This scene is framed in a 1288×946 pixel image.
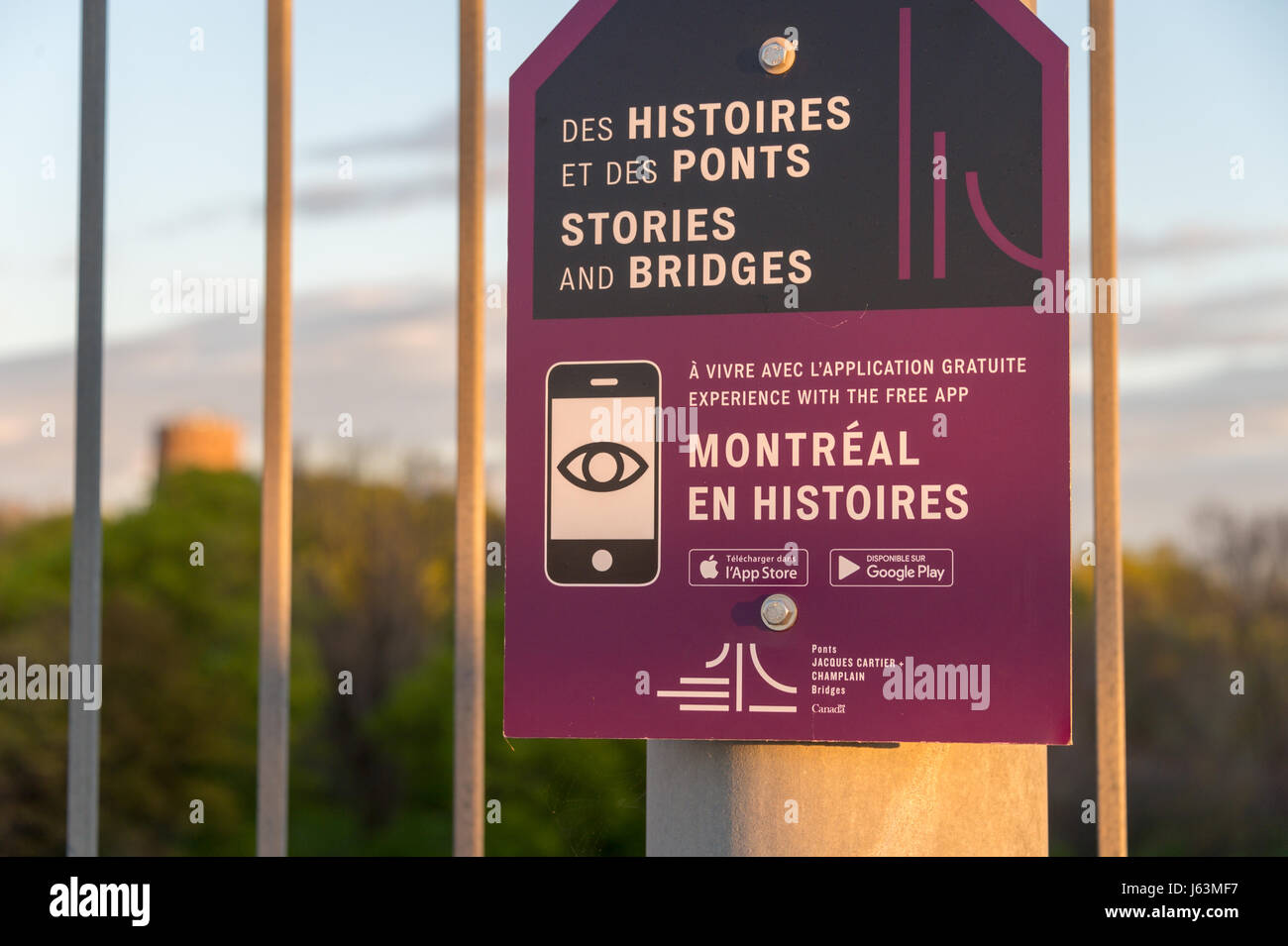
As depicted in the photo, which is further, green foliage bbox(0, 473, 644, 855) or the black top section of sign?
green foliage bbox(0, 473, 644, 855)

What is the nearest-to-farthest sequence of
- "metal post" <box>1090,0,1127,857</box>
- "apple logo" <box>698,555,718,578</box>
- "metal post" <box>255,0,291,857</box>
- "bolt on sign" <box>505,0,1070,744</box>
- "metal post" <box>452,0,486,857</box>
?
"bolt on sign" <box>505,0,1070,744</box> < "apple logo" <box>698,555,718,578</box> < "metal post" <box>1090,0,1127,857</box> < "metal post" <box>452,0,486,857</box> < "metal post" <box>255,0,291,857</box>

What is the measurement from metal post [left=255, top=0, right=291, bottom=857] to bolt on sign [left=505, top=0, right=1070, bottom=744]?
267 centimetres

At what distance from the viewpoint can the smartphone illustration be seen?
3.13 m

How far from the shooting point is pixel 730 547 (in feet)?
10.1

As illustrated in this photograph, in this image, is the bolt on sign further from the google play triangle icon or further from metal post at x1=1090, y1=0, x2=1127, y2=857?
metal post at x1=1090, y1=0, x2=1127, y2=857

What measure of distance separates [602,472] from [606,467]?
0.01 meters

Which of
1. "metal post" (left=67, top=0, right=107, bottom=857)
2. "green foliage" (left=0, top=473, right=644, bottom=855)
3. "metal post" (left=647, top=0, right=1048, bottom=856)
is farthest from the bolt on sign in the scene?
"green foliage" (left=0, top=473, right=644, bottom=855)

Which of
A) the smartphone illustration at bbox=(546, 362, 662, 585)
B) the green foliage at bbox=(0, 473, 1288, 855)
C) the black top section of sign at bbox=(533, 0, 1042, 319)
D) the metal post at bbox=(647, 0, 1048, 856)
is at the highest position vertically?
the black top section of sign at bbox=(533, 0, 1042, 319)

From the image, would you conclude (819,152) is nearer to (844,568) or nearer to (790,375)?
(790,375)

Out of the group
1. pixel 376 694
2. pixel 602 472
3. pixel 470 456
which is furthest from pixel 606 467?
pixel 376 694

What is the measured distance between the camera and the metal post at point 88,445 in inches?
220

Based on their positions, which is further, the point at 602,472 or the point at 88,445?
the point at 88,445

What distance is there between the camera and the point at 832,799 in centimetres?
316
